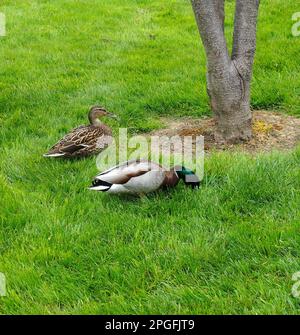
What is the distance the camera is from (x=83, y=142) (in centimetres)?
579

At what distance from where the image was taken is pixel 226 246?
14.0 ft

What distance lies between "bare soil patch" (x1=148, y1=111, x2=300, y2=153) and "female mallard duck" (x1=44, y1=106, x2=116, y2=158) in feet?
2.50

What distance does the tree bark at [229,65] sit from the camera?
5883 millimetres

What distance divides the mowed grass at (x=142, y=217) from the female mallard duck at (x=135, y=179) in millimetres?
116

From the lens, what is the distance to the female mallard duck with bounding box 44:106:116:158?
5.73 metres

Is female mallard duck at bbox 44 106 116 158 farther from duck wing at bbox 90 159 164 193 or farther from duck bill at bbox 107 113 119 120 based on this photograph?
duck wing at bbox 90 159 164 193

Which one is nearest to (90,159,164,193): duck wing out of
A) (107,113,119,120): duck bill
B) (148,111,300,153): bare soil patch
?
(148,111,300,153): bare soil patch

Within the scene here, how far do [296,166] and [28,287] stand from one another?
8.40 feet

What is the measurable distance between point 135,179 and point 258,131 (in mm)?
2151

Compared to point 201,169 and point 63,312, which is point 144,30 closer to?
point 201,169

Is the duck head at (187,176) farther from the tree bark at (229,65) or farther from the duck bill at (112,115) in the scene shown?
the duck bill at (112,115)

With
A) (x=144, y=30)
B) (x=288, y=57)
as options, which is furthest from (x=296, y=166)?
(x=144, y=30)

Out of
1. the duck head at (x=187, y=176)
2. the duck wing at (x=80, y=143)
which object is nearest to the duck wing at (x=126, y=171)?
the duck head at (x=187, y=176)

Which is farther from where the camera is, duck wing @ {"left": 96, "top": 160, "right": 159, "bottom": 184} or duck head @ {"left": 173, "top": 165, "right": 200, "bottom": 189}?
duck head @ {"left": 173, "top": 165, "right": 200, "bottom": 189}
